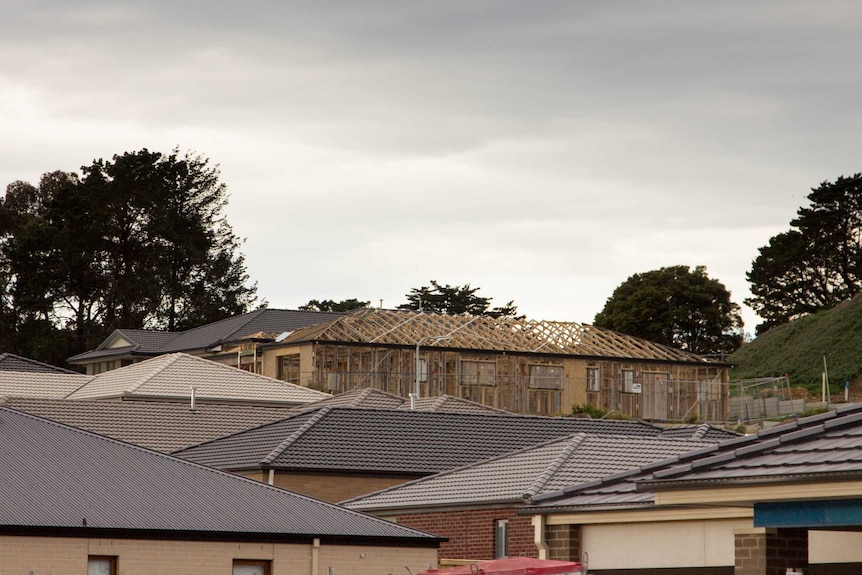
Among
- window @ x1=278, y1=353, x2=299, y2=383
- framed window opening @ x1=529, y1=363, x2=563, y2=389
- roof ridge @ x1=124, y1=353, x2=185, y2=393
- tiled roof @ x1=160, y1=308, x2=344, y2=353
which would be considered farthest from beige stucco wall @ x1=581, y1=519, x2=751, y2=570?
tiled roof @ x1=160, y1=308, x2=344, y2=353

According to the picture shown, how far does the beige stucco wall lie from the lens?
20.4 meters

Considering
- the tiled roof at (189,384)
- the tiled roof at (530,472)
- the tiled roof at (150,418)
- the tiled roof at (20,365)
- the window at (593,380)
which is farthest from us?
the window at (593,380)

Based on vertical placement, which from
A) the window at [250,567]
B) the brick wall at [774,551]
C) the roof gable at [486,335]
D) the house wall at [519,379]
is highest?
the roof gable at [486,335]

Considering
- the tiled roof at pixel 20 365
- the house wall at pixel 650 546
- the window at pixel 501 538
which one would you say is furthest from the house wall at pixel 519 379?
the house wall at pixel 650 546

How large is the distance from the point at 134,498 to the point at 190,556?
178 cm

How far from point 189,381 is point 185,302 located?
45.3 meters

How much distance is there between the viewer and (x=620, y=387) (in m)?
73.0

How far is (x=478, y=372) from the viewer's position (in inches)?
2805

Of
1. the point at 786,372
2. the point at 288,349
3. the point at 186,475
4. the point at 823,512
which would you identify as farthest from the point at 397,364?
the point at 823,512

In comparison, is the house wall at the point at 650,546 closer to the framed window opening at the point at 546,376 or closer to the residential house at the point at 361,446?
the residential house at the point at 361,446

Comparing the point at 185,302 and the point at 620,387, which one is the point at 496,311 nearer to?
the point at 185,302

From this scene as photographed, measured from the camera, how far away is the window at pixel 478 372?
7112 centimetres

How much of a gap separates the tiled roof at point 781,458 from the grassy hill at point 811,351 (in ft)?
258

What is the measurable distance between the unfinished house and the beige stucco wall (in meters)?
45.6
